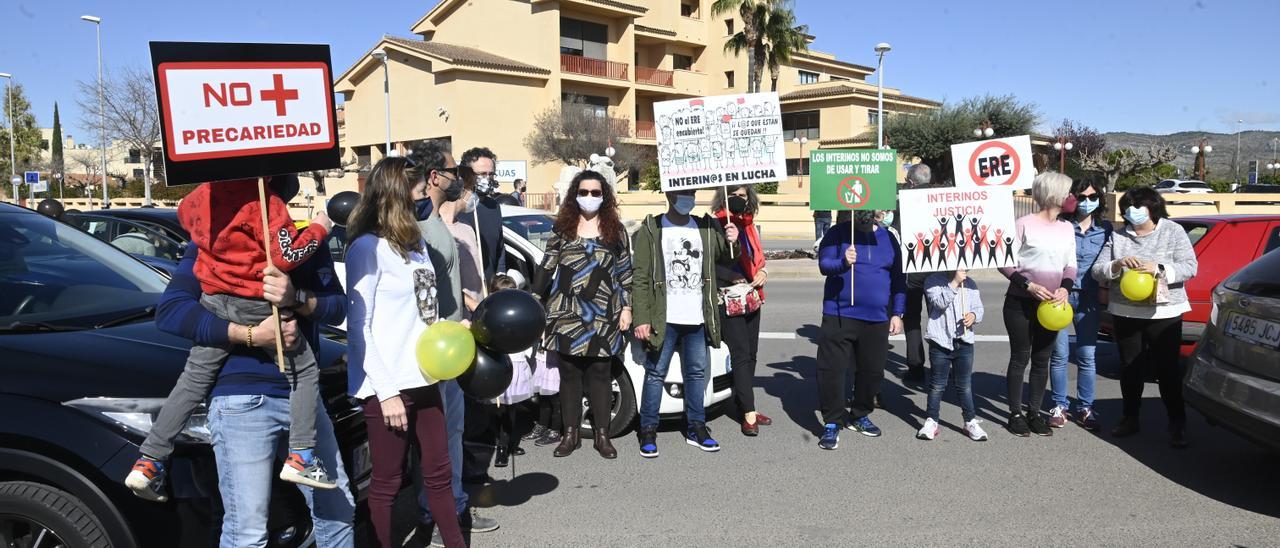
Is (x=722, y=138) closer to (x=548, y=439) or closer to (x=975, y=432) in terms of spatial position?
(x=548, y=439)

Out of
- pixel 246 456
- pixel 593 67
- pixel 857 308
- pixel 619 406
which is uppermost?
pixel 593 67

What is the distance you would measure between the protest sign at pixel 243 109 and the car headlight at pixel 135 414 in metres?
0.82

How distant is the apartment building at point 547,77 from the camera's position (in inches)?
1625

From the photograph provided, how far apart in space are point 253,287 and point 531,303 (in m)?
1.13

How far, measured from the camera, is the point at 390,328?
3.37m

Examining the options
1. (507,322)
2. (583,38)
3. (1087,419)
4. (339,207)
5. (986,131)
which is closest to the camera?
(507,322)

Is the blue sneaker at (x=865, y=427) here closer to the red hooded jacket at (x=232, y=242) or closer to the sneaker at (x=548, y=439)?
the sneaker at (x=548, y=439)

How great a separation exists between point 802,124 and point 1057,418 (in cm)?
4695

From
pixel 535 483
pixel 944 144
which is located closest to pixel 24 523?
pixel 535 483

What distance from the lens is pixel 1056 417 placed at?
628 centimetres

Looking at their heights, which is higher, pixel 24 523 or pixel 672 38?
pixel 672 38

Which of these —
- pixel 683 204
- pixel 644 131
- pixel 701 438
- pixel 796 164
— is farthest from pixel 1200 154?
pixel 701 438

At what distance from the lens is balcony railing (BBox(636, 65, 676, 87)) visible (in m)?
47.1

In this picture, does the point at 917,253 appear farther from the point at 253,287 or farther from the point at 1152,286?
the point at 253,287
